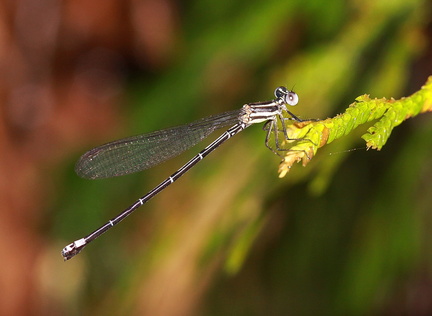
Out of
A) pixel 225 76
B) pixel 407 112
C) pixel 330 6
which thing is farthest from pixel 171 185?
pixel 407 112

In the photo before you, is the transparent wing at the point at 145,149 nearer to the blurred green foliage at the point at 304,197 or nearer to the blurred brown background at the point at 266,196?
the blurred brown background at the point at 266,196

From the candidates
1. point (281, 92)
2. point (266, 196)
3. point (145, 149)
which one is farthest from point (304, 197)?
point (145, 149)

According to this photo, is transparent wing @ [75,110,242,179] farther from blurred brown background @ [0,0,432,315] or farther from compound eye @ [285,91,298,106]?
compound eye @ [285,91,298,106]

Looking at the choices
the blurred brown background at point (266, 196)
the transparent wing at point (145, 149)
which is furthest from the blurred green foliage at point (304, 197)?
the transparent wing at point (145, 149)

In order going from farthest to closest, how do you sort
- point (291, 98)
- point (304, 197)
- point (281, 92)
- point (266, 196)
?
point (281, 92), point (291, 98), point (304, 197), point (266, 196)

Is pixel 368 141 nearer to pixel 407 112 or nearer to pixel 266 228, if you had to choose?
pixel 407 112

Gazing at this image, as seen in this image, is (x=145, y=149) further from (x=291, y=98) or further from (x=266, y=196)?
(x=266, y=196)
